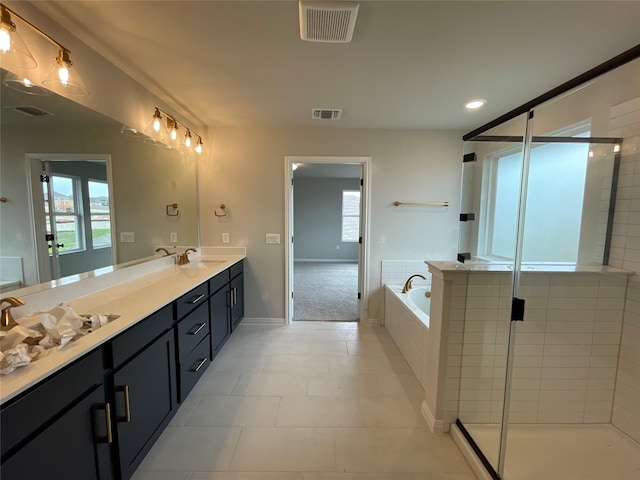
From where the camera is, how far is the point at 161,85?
2.29 metres

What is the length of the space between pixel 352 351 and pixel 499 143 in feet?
7.32

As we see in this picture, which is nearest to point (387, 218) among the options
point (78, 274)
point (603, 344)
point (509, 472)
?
point (603, 344)

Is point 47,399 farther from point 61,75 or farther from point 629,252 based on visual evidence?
point 629,252

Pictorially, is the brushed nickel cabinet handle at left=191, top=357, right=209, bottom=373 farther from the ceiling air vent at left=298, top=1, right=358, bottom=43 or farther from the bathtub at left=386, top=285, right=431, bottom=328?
the ceiling air vent at left=298, top=1, right=358, bottom=43

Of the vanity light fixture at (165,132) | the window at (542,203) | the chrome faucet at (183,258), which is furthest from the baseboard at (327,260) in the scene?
the window at (542,203)

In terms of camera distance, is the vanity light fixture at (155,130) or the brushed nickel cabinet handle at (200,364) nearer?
the brushed nickel cabinet handle at (200,364)

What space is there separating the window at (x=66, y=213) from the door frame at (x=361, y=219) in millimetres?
2000

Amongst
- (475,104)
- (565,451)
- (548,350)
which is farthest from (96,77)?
(565,451)

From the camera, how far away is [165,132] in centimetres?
265

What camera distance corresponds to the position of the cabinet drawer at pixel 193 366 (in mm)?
1946

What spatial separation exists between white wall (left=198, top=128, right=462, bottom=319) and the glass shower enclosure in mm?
1473

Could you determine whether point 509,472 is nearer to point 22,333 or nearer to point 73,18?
point 22,333

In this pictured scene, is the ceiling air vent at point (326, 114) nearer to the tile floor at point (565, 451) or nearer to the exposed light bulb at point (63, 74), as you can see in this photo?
the exposed light bulb at point (63, 74)

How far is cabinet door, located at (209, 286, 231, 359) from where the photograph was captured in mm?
2533
